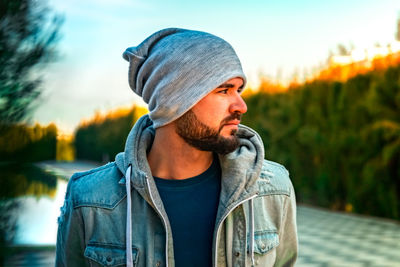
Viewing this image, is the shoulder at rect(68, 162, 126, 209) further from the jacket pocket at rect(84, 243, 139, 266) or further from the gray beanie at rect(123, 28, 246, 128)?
the gray beanie at rect(123, 28, 246, 128)

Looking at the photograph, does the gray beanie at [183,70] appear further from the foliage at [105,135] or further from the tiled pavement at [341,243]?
the foliage at [105,135]

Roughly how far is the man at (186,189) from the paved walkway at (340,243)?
6.83 ft

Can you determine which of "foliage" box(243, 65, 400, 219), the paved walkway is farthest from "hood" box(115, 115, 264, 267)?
"foliage" box(243, 65, 400, 219)

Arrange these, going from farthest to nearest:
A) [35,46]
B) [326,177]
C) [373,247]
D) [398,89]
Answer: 1. [326,177]
2. [398,89]
3. [373,247]
4. [35,46]

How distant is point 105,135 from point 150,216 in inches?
1044

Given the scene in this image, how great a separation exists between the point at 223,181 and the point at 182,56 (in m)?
0.44

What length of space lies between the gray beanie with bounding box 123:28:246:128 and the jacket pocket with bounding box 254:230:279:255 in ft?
1.56

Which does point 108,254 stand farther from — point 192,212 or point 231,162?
point 231,162

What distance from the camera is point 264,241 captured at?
5.11 feet

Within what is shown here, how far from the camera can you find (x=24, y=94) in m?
2.87

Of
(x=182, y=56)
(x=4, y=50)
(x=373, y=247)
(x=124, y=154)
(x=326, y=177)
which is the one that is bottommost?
(x=373, y=247)

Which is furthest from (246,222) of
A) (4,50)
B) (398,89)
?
(398,89)

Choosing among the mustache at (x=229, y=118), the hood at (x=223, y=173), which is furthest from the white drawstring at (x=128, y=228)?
the mustache at (x=229, y=118)

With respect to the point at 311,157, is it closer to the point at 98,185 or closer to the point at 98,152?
the point at 98,185
